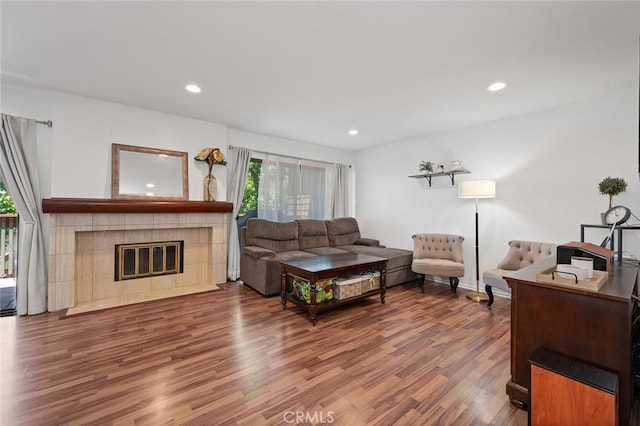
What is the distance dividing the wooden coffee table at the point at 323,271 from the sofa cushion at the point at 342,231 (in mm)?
1519

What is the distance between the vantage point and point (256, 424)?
148 centimetres

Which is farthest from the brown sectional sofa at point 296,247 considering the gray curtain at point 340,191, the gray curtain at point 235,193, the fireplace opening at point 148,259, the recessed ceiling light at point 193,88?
the recessed ceiling light at point 193,88

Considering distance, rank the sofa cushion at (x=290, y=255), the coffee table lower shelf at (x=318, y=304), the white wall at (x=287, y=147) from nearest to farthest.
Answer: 1. the coffee table lower shelf at (x=318, y=304)
2. the sofa cushion at (x=290, y=255)
3. the white wall at (x=287, y=147)

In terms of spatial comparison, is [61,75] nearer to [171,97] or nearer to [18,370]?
[171,97]

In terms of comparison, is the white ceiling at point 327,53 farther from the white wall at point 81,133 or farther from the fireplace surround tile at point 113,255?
the fireplace surround tile at point 113,255

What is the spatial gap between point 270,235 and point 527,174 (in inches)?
147

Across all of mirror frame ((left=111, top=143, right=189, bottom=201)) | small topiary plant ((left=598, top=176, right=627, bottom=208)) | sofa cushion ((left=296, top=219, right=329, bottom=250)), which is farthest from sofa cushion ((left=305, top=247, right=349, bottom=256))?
small topiary plant ((left=598, top=176, right=627, bottom=208))

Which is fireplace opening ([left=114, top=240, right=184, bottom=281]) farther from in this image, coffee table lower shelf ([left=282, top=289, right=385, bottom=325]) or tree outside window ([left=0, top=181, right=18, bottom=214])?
coffee table lower shelf ([left=282, top=289, right=385, bottom=325])

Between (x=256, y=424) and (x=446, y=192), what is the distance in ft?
13.3

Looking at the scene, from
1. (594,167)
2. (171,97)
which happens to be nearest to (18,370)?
(171,97)

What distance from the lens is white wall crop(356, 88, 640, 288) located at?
294 cm

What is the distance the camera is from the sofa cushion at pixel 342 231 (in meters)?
5.09

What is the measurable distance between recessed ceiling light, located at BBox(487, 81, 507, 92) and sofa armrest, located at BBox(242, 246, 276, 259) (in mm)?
3247

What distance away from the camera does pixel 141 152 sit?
141 inches
